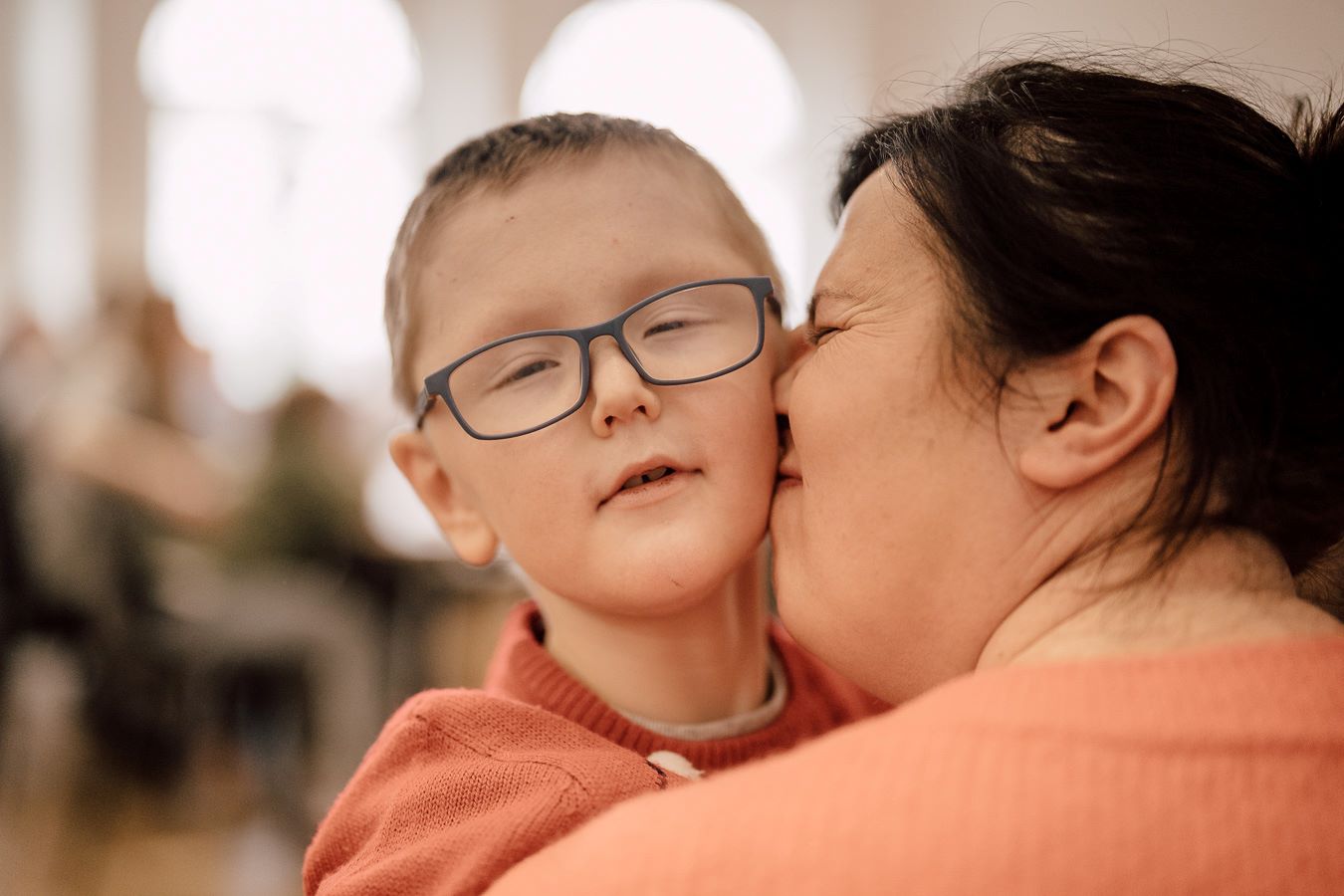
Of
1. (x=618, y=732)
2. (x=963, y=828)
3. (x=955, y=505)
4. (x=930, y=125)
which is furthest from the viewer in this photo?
(x=618, y=732)

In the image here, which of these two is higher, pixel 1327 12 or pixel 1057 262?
pixel 1327 12

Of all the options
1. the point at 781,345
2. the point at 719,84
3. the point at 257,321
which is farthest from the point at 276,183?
the point at 781,345

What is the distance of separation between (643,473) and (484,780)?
1.08ft

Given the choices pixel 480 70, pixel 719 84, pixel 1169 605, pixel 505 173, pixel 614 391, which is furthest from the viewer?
pixel 480 70

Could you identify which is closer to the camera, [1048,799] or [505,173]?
[1048,799]

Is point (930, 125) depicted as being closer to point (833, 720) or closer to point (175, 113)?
point (833, 720)

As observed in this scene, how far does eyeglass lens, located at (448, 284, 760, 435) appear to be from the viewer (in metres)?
1.14

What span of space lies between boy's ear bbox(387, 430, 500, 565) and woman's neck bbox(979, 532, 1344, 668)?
64cm

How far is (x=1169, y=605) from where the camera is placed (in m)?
0.84

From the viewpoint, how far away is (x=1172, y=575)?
86 centimetres

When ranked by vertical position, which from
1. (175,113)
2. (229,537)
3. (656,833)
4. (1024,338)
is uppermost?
(1024,338)

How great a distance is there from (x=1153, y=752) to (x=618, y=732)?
A: 662 millimetres

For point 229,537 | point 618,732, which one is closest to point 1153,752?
point 618,732

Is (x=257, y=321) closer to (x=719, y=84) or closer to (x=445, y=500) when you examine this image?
(x=719, y=84)
